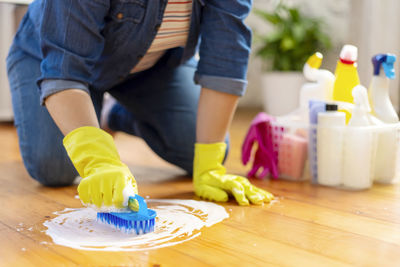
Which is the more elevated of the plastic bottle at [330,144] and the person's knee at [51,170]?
the plastic bottle at [330,144]

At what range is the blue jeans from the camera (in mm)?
1020

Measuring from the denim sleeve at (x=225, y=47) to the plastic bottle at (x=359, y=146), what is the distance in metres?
0.23

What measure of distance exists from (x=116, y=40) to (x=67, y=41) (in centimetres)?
14

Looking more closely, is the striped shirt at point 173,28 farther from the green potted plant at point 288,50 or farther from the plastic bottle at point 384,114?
the green potted plant at point 288,50

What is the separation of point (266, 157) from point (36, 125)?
1.64 ft

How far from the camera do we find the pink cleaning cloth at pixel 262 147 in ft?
3.59

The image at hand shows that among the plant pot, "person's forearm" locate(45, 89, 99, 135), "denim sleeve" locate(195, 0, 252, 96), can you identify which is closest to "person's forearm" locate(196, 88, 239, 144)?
"denim sleeve" locate(195, 0, 252, 96)

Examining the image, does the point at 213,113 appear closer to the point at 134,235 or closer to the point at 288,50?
the point at 134,235

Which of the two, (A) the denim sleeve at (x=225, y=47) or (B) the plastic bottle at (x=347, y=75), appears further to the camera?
(B) the plastic bottle at (x=347, y=75)

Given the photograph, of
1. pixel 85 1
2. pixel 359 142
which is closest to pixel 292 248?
pixel 359 142

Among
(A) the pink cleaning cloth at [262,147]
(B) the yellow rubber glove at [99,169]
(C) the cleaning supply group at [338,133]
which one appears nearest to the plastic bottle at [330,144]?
(C) the cleaning supply group at [338,133]

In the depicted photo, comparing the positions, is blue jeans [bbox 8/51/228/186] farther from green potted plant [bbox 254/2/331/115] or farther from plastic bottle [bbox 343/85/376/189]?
green potted plant [bbox 254/2/331/115]

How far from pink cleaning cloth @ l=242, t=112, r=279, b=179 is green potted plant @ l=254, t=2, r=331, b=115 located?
1.23m

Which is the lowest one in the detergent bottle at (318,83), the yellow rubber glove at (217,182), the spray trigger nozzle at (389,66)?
the yellow rubber glove at (217,182)
